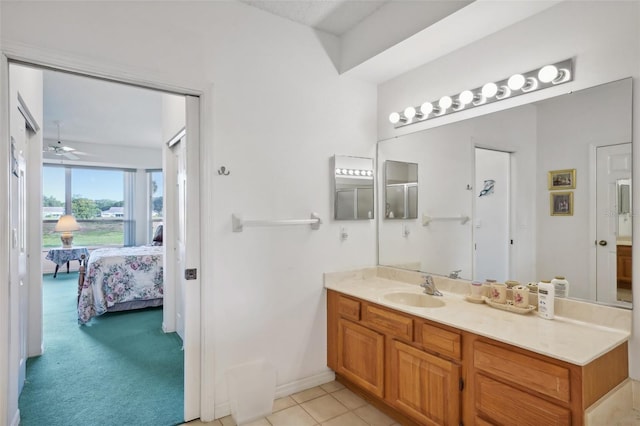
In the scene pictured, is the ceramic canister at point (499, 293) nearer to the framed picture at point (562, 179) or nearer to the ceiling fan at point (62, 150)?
the framed picture at point (562, 179)

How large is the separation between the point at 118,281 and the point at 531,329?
4.43m

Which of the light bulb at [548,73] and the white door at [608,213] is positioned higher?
the light bulb at [548,73]

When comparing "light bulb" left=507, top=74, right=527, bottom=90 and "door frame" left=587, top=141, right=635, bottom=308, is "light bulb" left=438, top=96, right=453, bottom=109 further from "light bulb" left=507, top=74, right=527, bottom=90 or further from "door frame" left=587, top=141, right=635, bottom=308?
"door frame" left=587, top=141, right=635, bottom=308

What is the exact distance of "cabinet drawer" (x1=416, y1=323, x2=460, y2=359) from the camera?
175cm

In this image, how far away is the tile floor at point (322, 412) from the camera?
2150mm

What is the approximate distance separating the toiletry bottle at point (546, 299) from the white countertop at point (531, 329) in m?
0.03

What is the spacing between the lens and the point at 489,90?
6.95ft

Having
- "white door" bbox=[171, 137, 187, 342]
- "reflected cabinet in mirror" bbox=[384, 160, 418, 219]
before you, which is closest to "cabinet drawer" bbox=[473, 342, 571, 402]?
"reflected cabinet in mirror" bbox=[384, 160, 418, 219]

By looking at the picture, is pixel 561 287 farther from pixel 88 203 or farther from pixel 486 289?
pixel 88 203

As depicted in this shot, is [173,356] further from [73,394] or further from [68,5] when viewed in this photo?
[68,5]

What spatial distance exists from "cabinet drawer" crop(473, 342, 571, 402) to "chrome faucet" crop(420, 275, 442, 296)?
2.21 feet

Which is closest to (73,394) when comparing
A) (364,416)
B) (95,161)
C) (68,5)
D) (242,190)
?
(242,190)

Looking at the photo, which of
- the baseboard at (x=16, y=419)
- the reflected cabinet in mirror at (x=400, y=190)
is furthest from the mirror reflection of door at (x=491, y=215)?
the baseboard at (x=16, y=419)

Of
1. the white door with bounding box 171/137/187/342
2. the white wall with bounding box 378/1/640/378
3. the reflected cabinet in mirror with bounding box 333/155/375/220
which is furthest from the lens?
the white door with bounding box 171/137/187/342
